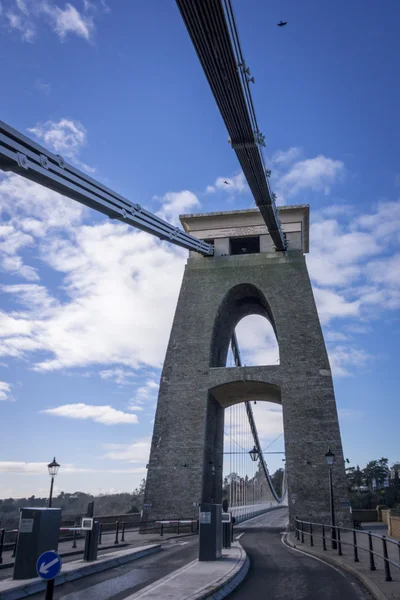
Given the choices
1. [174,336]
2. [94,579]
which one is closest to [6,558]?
[94,579]

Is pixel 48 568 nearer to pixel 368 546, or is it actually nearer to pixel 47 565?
pixel 47 565

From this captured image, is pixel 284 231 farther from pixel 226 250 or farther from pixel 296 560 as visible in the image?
pixel 296 560

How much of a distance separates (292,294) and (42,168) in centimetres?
1925

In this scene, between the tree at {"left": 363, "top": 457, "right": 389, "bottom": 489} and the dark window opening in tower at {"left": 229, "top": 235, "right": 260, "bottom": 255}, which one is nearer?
the dark window opening in tower at {"left": 229, "top": 235, "right": 260, "bottom": 255}

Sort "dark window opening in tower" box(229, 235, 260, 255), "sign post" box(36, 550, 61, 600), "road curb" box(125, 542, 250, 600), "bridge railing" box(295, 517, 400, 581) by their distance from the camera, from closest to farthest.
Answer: "sign post" box(36, 550, 61, 600), "road curb" box(125, 542, 250, 600), "bridge railing" box(295, 517, 400, 581), "dark window opening in tower" box(229, 235, 260, 255)

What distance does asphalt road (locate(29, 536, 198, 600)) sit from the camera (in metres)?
8.14

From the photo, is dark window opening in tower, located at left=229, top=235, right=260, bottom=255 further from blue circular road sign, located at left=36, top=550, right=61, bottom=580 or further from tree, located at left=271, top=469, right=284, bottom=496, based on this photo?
tree, located at left=271, top=469, right=284, bottom=496

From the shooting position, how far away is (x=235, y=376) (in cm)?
2959

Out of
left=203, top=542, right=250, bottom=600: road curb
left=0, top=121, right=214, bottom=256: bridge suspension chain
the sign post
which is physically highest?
left=0, top=121, right=214, bottom=256: bridge suspension chain

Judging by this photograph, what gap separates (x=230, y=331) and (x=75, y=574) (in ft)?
92.5

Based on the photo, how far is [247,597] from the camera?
7.97 metres

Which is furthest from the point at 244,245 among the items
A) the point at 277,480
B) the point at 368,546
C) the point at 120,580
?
the point at 277,480

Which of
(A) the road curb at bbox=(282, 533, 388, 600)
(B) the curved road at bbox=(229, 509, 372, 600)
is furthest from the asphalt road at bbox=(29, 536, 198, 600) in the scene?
(A) the road curb at bbox=(282, 533, 388, 600)

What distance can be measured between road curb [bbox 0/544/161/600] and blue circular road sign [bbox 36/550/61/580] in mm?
3367
